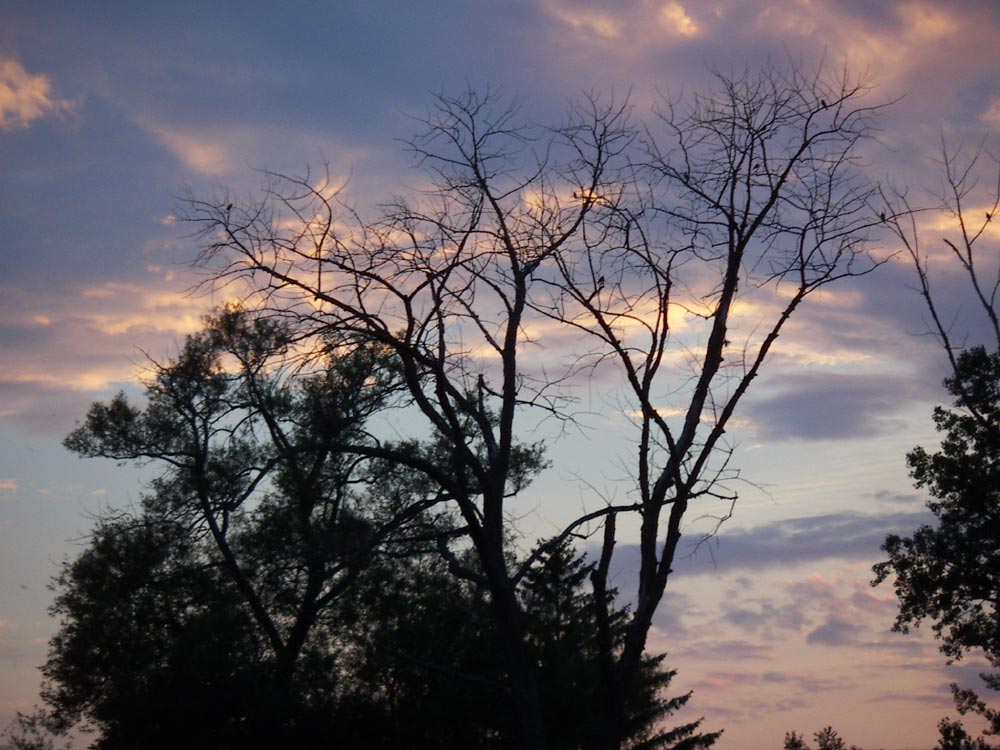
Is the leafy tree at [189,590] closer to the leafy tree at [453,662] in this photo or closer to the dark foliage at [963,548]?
the leafy tree at [453,662]

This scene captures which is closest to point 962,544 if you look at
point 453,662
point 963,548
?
point 963,548

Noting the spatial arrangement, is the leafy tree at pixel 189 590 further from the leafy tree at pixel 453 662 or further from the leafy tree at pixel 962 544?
the leafy tree at pixel 962 544

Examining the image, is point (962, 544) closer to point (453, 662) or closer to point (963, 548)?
point (963, 548)

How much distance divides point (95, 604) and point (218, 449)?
5.56 m

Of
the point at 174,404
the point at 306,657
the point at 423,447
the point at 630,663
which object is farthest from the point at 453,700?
the point at 630,663

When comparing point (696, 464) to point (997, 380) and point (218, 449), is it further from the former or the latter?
point (997, 380)

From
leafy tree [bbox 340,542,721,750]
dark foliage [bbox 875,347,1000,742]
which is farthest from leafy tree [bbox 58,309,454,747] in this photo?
dark foliage [bbox 875,347,1000,742]

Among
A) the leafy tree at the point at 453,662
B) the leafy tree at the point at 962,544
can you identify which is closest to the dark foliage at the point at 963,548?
the leafy tree at the point at 962,544

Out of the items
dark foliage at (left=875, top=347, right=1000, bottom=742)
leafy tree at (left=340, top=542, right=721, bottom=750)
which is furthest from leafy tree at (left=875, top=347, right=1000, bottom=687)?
leafy tree at (left=340, top=542, right=721, bottom=750)

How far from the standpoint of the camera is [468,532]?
12.5m

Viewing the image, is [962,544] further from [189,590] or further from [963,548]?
[189,590]

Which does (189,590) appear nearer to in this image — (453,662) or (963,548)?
(453,662)

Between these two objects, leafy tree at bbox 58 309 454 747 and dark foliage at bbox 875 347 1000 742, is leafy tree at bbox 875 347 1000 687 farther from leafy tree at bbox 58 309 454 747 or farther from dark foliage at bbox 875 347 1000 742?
leafy tree at bbox 58 309 454 747

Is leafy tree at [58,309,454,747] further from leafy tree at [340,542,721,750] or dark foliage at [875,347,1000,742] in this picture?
dark foliage at [875,347,1000,742]
